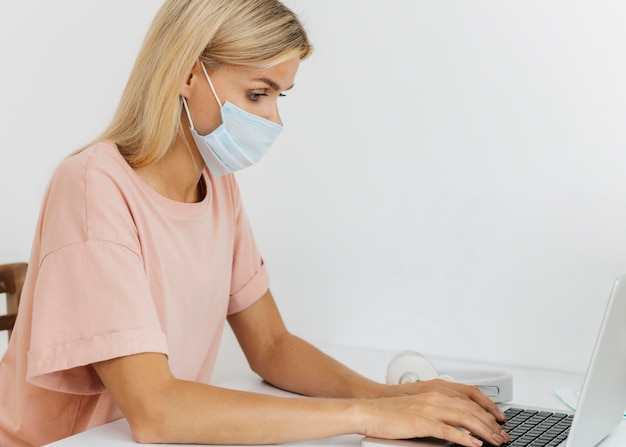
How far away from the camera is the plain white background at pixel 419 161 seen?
1.52 metres

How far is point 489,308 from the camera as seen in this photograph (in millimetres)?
1611

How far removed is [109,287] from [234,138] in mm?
305

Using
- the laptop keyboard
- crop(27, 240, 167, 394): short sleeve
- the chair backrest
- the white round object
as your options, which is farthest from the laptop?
the chair backrest

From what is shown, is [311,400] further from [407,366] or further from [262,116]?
[262,116]

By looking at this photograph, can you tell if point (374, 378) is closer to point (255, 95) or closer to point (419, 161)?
point (419, 161)

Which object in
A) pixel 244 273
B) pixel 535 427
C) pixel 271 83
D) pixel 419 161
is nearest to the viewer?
pixel 535 427

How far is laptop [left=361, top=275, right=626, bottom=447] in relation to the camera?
2.99 feet

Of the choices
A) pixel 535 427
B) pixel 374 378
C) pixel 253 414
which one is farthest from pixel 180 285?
pixel 535 427

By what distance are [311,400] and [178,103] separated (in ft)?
1.50

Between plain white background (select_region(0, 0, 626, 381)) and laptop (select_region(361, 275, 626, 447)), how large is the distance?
→ 458 mm

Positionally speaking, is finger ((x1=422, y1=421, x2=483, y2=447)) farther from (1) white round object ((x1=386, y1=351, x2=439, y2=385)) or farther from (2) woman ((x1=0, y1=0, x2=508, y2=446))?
(1) white round object ((x1=386, y1=351, x2=439, y2=385))

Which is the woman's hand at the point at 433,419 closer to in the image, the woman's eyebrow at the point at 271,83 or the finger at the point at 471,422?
the finger at the point at 471,422

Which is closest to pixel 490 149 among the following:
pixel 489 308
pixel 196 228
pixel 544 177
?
pixel 544 177

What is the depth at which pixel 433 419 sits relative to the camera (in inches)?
39.9
